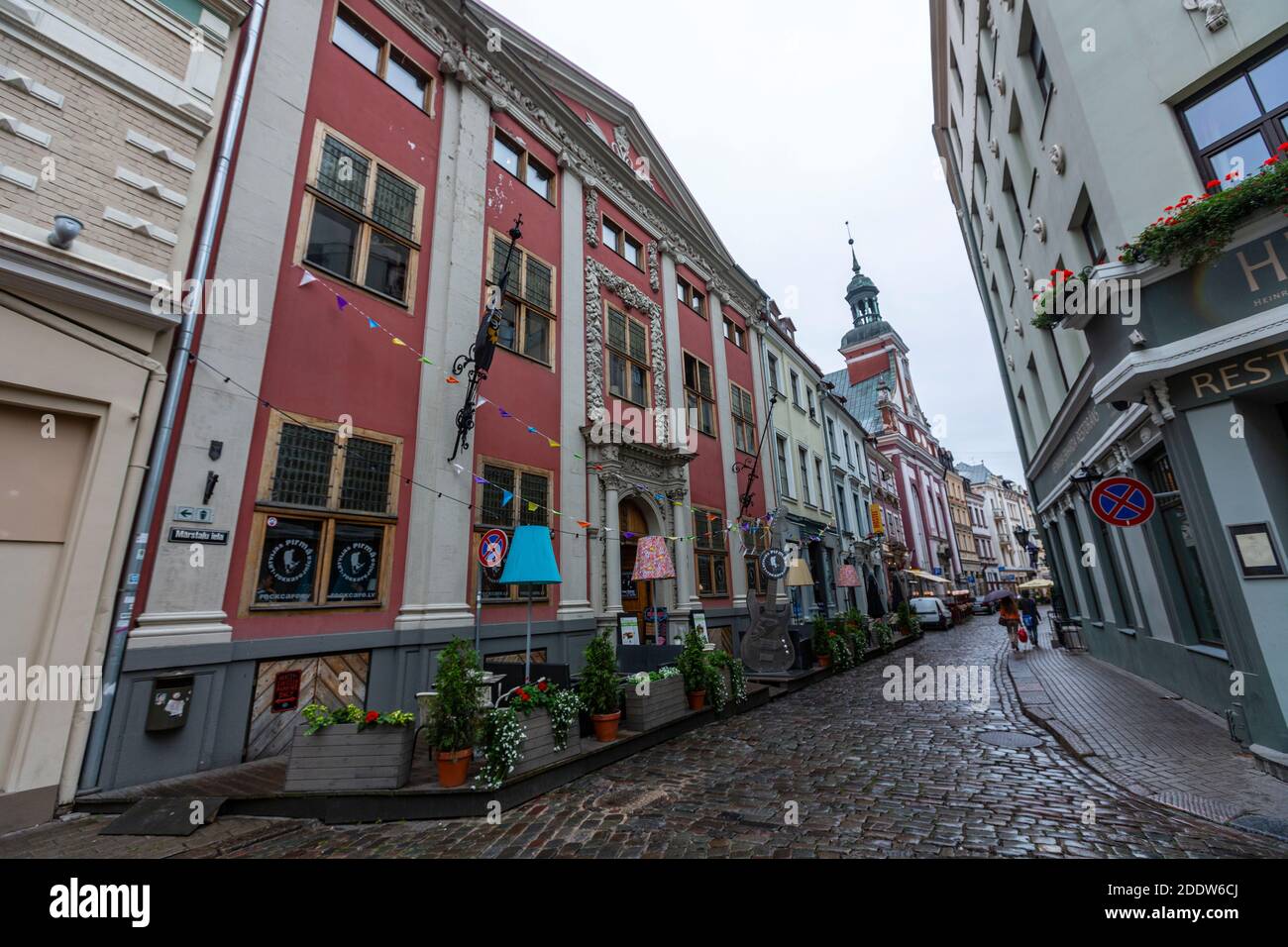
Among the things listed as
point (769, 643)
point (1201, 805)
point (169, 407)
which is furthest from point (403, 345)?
point (769, 643)

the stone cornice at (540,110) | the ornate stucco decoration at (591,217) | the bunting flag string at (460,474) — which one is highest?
the stone cornice at (540,110)

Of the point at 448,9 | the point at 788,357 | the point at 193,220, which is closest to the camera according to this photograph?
the point at 193,220

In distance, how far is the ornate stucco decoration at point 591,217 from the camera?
1445cm

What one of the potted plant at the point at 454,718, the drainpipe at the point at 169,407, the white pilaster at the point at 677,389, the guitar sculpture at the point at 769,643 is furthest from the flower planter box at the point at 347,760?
the guitar sculpture at the point at 769,643

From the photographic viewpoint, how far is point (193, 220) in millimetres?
6863

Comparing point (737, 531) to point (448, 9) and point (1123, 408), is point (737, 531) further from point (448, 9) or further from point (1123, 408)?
point (448, 9)

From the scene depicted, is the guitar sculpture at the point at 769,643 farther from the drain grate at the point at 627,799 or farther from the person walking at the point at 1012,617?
the person walking at the point at 1012,617

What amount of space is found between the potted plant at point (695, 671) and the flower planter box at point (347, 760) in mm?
4939

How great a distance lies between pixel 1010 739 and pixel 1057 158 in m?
9.67

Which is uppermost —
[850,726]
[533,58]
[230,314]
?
[533,58]

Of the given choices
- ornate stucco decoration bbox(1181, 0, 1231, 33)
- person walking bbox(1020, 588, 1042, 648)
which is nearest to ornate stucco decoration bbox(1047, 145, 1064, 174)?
ornate stucco decoration bbox(1181, 0, 1231, 33)

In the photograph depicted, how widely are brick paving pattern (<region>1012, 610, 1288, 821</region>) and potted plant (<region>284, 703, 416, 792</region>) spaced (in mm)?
7035
